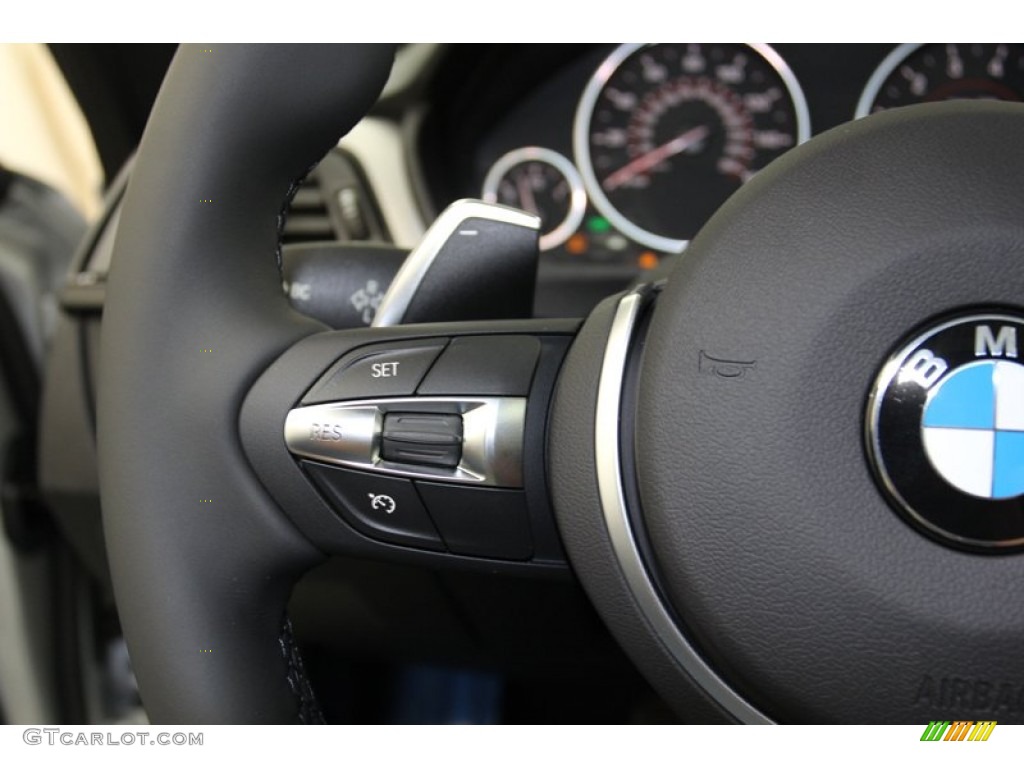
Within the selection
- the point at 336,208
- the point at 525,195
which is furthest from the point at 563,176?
the point at 336,208

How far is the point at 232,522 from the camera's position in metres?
0.52

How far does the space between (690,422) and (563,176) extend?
44.6 inches

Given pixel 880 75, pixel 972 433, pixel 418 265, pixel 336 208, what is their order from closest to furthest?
pixel 972 433 < pixel 418 265 < pixel 336 208 < pixel 880 75

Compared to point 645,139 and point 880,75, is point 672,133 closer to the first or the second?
point 645,139

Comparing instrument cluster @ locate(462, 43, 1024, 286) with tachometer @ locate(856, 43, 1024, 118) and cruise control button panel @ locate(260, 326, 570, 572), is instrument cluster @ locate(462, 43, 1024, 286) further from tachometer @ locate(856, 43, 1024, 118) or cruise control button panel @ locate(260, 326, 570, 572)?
cruise control button panel @ locate(260, 326, 570, 572)

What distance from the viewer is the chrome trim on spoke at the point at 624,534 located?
1.54 feet

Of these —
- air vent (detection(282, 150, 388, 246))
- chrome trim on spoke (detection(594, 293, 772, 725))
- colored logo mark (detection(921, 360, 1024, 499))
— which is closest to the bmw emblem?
colored logo mark (detection(921, 360, 1024, 499))

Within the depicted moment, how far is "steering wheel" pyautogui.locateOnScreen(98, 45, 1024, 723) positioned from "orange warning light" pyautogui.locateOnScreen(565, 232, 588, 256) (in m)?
0.96

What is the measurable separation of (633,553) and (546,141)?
1136 millimetres

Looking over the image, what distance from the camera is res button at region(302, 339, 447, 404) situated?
52 cm

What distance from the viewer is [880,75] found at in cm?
141

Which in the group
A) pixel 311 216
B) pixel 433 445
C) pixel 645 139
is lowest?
pixel 433 445

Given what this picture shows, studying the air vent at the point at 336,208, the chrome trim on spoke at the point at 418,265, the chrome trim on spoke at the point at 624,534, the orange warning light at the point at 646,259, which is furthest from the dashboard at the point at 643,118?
the chrome trim on spoke at the point at 624,534
